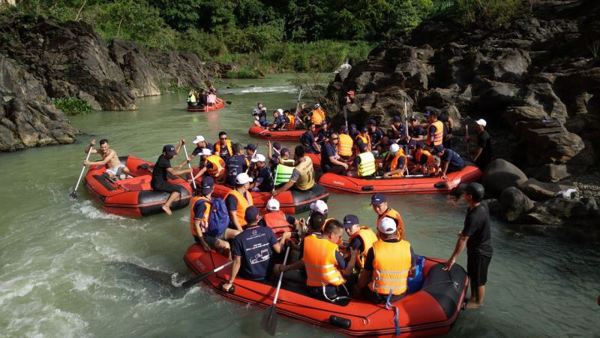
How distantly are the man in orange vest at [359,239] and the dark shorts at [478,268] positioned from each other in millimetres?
1300

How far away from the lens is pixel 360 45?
50.9m

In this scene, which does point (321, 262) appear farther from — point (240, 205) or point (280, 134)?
point (280, 134)

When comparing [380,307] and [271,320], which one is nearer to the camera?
[380,307]

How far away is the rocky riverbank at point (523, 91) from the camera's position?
10062 mm

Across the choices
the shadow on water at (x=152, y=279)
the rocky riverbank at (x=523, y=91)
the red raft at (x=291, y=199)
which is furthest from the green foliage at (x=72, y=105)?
the shadow on water at (x=152, y=279)

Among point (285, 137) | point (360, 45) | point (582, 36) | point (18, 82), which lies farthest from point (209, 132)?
point (360, 45)

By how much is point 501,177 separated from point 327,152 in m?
4.14

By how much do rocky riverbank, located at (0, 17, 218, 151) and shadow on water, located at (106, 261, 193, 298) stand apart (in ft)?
35.0

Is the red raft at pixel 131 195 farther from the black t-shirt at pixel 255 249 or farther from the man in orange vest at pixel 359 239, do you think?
the man in orange vest at pixel 359 239

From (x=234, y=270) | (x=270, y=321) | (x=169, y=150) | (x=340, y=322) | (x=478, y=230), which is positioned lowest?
(x=270, y=321)

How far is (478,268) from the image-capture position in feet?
19.5

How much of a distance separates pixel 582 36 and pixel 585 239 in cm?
879

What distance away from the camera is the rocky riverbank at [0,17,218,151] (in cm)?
1673

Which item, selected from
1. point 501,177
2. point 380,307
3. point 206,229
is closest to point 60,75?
point 206,229
